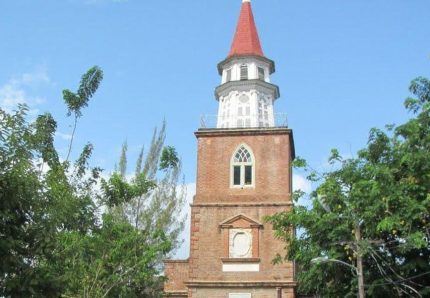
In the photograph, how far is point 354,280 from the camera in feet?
59.5

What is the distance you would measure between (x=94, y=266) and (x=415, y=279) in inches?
402

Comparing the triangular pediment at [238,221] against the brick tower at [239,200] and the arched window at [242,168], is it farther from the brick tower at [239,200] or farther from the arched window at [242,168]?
the arched window at [242,168]

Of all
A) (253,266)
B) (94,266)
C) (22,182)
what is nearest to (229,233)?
(253,266)

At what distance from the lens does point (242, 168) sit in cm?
2880

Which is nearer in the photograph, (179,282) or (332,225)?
(332,225)

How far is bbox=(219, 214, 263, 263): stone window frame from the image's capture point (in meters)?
27.0

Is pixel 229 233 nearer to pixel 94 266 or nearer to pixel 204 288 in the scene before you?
pixel 204 288

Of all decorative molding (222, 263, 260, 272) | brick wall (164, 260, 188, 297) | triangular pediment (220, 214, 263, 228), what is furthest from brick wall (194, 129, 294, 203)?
brick wall (164, 260, 188, 297)

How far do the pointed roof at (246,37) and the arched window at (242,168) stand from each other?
570cm

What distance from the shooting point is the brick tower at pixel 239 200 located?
88.0 feet

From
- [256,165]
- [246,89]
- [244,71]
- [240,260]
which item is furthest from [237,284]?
[244,71]

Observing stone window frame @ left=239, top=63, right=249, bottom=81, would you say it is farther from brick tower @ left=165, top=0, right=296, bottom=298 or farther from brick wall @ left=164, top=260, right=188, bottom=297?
brick wall @ left=164, top=260, right=188, bottom=297

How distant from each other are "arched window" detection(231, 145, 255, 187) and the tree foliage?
4.91 metres

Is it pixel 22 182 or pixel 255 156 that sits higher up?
pixel 255 156
